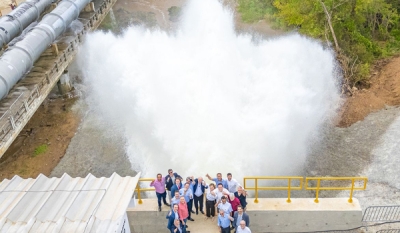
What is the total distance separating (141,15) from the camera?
38594 mm

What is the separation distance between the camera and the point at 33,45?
2222 cm

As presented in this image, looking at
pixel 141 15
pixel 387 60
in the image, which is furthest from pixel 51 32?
pixel 387 60

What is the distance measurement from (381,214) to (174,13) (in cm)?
2857

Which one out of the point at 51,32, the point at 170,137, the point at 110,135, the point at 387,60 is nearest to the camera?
the point at 170,137

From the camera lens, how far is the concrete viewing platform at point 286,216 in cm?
1362

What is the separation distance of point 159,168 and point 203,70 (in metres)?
6.11

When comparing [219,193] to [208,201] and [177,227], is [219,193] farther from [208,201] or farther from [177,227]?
[177,227]

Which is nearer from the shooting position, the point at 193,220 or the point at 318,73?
the point at 193,220

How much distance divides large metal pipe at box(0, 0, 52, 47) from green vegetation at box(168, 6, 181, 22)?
1187 cm

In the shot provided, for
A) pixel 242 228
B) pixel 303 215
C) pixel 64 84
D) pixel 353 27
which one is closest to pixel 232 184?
pixel 242 228

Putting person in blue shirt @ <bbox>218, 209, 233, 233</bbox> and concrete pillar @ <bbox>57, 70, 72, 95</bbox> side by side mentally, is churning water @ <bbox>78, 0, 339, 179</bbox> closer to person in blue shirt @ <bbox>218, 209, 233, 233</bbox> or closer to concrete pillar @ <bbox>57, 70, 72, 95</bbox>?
concrete pillar @ <bbox>57, 70, 72, 95</bbox>

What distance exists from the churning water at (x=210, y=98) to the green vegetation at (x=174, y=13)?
10.4 metres

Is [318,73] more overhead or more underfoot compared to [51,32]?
more underfoot

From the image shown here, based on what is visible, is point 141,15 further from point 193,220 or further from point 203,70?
point 193,220
